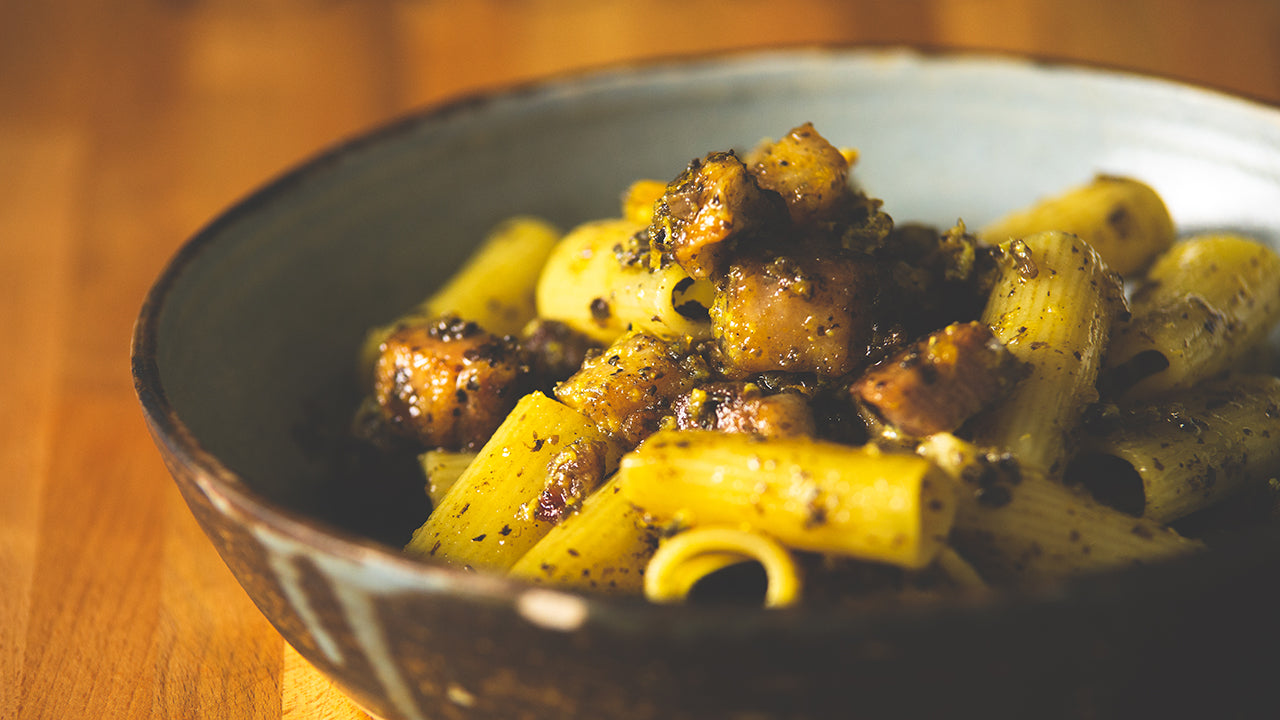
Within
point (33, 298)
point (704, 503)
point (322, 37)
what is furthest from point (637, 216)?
point (322, 37)

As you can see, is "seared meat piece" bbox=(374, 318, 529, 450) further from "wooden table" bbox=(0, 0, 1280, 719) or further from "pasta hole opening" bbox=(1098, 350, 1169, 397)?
"pasta hole opening" bbox=(1098, 350, 1169, 397)

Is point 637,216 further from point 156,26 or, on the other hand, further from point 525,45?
point 156,26

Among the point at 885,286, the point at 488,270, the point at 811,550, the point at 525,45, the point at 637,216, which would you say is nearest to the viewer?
the point at 811,550

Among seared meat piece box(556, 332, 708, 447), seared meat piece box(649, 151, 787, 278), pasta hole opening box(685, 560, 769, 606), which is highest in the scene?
seared meat piece box(649, 151, 787, 278)

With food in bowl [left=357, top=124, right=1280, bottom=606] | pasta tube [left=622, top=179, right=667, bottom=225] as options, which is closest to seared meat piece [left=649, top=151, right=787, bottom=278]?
food in bowl [left=357, top=124, right=1280, bottom=606]

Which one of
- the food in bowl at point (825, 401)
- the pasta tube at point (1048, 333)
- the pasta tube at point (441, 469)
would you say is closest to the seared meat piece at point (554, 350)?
the food in bowl at point (825, 401)
